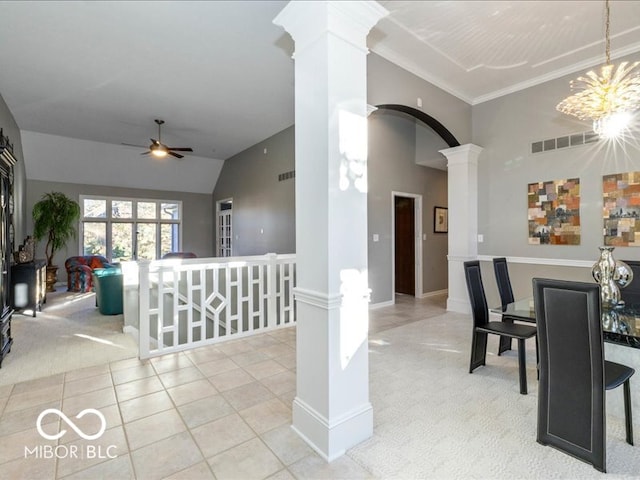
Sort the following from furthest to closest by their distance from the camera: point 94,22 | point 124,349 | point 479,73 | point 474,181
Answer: point 474,181 < point 479,73 < point 124,349 < point 94,22

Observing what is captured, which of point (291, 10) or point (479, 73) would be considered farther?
point (479, 73)

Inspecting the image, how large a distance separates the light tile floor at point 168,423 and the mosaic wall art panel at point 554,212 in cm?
361

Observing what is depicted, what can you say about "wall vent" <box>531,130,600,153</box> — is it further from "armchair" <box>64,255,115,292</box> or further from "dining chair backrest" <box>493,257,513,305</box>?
"armchair" <box>64,255,115,292</box>

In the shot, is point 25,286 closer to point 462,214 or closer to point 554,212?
point 462,214

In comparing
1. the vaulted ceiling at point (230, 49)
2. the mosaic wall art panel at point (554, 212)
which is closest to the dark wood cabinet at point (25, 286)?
the vaulted ceiling at point (230, 49)

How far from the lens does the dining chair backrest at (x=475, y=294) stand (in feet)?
9.02

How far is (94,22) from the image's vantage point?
314cm

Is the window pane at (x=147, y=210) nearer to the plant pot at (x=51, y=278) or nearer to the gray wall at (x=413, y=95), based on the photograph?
the plant pot at (x=51, y=278)

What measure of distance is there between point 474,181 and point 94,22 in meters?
5.04

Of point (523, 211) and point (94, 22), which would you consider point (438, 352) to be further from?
point (94, 22)

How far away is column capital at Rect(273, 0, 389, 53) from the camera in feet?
5.80

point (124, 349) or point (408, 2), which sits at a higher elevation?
point (408, 2)

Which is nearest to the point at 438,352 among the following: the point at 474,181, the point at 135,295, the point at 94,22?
the point at 474,181

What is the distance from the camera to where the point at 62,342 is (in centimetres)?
366
